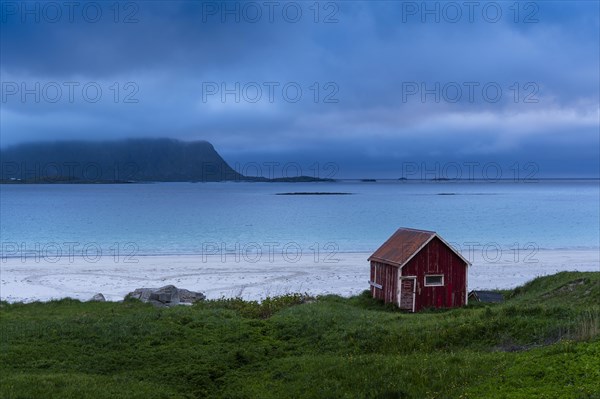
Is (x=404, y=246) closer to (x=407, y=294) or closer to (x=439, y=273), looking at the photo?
(x=439, y=273)

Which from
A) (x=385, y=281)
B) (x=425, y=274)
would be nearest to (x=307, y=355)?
(x=425, y=274)

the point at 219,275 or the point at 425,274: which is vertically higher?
the point at 425,274

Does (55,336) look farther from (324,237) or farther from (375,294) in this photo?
(324,237)

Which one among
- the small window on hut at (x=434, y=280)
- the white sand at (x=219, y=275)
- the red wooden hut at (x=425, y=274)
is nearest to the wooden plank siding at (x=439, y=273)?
the red wooden hut at (x=425, y=274)

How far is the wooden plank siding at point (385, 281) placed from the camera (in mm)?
30156

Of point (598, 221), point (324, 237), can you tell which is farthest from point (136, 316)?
point (598, 221)

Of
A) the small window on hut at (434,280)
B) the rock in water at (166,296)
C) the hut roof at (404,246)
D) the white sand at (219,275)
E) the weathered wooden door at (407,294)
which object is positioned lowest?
the white sand at (219,275)

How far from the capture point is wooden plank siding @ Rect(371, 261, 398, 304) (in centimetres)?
3016

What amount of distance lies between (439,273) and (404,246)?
2482mm

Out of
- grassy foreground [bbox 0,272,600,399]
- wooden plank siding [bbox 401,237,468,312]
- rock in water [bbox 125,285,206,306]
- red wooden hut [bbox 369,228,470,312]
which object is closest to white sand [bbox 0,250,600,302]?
rock in water [bbox 125,285,206,306]

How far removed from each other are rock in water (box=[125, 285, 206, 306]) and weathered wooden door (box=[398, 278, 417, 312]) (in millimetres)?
12702

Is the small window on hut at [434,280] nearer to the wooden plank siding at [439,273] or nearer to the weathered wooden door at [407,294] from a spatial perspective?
the wooden plank siding at [439,273]

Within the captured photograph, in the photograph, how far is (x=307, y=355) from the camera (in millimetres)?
16906

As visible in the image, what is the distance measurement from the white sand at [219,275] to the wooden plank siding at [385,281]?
4.80m
